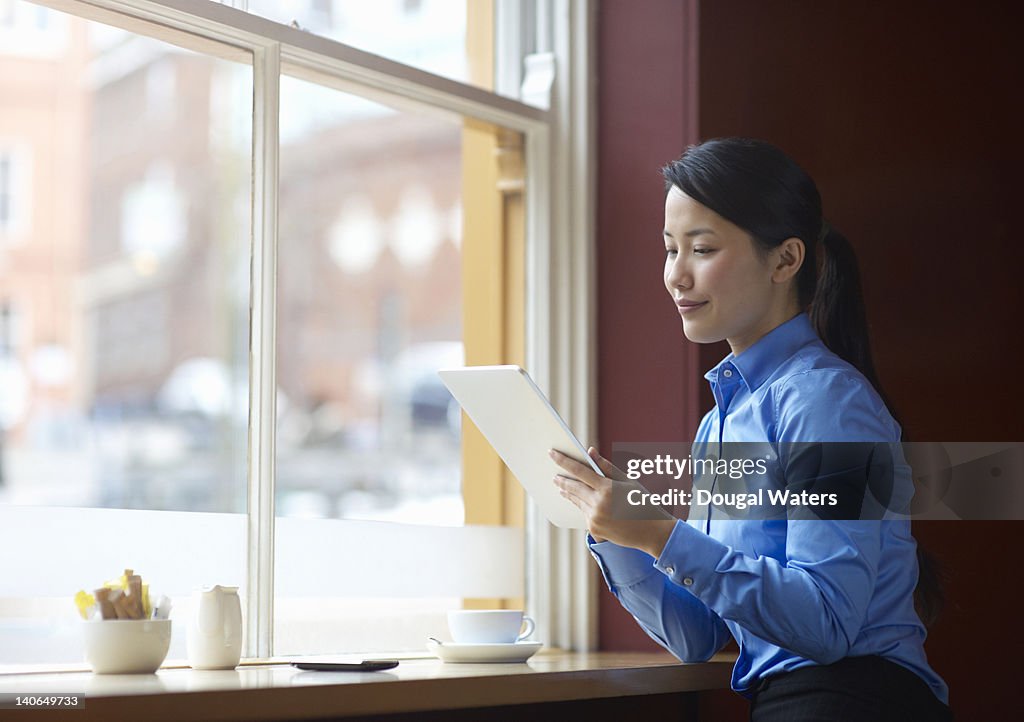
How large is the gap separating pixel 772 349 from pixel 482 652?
0.57 metres

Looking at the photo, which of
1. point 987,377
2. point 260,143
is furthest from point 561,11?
point 987,377

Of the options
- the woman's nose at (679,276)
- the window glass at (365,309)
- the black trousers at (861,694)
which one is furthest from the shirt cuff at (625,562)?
the window glass at (365,309)

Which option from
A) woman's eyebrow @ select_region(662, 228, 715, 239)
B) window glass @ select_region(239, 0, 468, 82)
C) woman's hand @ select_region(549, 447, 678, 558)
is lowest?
woman's hand @ select_region(549, 447, 678, 558)

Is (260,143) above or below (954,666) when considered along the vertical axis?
above

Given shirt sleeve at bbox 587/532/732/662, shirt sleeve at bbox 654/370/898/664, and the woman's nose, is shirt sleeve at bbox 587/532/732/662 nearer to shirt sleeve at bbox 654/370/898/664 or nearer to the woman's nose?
shirt sleeve at bbox 654/370/898/664

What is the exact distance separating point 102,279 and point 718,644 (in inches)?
906

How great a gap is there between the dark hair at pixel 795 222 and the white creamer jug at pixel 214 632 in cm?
79

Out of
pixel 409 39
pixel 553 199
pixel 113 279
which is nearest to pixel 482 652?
pixel 553 199

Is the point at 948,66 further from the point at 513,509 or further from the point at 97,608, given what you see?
the point at 97,608

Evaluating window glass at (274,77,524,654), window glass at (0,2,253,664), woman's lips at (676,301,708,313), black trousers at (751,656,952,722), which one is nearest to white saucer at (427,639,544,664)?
black trousers at (751,656,952,722)

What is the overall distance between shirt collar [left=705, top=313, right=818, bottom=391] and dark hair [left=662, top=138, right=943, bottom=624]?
0.05 m

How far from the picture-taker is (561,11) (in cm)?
207

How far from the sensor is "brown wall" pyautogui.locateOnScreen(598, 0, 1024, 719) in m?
1.96

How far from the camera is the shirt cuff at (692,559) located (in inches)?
49.8
